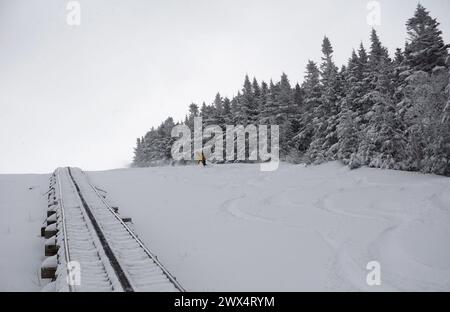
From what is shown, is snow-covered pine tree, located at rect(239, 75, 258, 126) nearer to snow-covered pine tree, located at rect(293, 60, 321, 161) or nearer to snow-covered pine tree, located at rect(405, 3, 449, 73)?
snow-covered pine tree, located at rect(293, 60, 321, 161)

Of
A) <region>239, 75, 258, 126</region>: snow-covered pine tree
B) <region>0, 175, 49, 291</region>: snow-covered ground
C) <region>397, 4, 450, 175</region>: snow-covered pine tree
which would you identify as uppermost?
<region>239, 75, 258, 126</region>: snow-covered pine tree

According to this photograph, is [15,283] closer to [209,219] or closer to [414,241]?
[209,219]

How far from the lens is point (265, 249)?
11344mm

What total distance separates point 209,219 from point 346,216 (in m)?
5.84

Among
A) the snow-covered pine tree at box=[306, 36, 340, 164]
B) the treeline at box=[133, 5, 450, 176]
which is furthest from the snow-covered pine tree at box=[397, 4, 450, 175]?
the snow-covered pine tree at box=[306, 36, 340, 164]

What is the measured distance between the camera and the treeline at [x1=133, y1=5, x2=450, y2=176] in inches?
817

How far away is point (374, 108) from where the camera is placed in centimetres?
2534

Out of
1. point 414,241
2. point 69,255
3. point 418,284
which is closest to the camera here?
point 418,284

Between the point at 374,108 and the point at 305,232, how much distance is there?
16.2m

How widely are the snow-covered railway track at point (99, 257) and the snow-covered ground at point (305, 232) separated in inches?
37.5

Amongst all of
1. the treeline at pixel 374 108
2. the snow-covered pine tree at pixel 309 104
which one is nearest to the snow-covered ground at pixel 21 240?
the treeline at pixel 374 108

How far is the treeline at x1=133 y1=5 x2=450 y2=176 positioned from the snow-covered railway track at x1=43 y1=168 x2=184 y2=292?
1764cm
